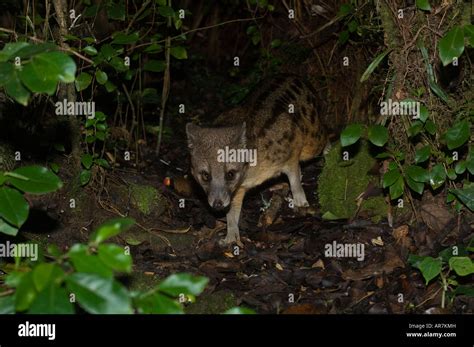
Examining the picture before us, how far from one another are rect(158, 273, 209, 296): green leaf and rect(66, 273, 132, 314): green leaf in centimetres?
29

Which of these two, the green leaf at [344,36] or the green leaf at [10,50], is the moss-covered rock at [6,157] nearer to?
the green leaf at [10,50]

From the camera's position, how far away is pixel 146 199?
8328mm

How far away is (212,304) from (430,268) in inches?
77.6

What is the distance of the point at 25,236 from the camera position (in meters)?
7.32

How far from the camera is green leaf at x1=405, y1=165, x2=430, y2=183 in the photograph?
6758 millimetres

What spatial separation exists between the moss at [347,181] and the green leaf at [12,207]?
4.53 metres

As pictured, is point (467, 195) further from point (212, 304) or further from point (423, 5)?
point (212, 304)

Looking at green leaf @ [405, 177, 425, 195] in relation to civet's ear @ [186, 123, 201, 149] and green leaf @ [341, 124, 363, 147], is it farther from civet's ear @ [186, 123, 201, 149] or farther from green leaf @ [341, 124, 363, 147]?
civet's ear @ [186, 123, 201, 149]

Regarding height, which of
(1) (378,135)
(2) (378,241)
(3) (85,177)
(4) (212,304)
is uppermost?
(3) (85,177)

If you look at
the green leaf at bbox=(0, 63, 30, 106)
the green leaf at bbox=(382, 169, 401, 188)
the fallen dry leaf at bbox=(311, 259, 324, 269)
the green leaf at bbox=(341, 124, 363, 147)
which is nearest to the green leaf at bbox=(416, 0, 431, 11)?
the green leaf at bbox=(341, 124, 363, 147)

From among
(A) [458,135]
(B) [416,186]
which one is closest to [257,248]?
(B) [416,186]

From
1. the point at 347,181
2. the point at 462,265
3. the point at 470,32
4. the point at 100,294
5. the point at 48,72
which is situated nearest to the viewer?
the point at 100,294

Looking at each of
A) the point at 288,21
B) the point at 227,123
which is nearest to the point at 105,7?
the point at 227,123
